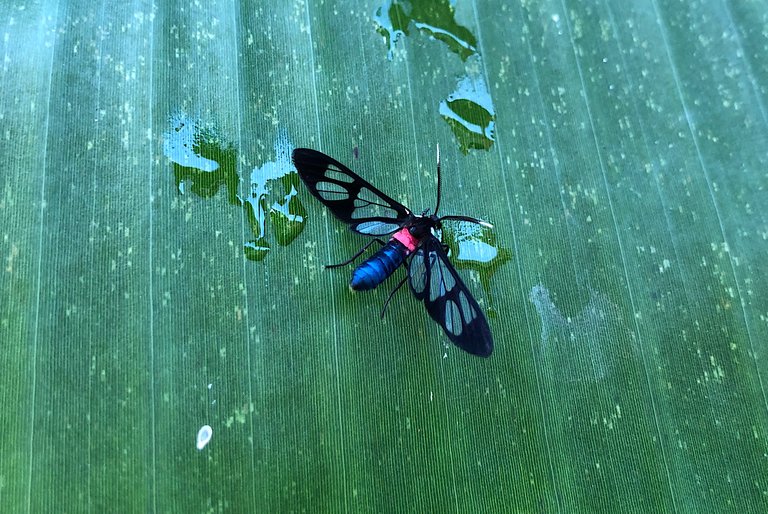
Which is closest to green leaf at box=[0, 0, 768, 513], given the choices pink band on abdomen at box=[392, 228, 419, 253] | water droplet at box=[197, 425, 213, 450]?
water droplet at box=[197, 425, 213, 450]

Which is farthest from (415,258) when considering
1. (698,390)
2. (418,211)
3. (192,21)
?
(192,21)

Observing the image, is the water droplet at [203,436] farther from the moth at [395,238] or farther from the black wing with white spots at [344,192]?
the black wing with white spots at [344,192]

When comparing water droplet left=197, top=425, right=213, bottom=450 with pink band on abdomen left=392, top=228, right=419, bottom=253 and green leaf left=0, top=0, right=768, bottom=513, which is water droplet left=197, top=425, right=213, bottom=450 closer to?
green leaf left=0, top=0, right=768, bottom=513

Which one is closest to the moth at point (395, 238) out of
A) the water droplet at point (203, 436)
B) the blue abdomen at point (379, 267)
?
the blue abdomen at point (379, 267)

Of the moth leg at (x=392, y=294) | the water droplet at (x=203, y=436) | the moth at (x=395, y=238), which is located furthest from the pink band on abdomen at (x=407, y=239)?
the water droplet at (x=203, y=436)

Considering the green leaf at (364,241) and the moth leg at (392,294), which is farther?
the moth leg at (392,294)

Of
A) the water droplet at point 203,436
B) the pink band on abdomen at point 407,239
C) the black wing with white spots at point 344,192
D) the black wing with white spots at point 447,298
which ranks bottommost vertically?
the water droplet at point 203,436

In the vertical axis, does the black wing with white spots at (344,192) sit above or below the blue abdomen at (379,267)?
above
